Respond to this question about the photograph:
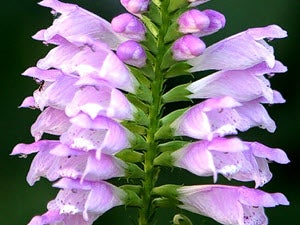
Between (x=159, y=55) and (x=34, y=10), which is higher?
(x=159, y=55)

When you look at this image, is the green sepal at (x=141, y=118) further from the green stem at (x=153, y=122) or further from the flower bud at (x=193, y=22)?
the flower bud at (x=193, y=22)

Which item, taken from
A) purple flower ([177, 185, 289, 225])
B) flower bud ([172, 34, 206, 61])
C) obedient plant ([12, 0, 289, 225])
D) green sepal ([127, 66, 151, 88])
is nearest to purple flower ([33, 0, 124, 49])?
obedient plant ([12, 0, 289, 225])

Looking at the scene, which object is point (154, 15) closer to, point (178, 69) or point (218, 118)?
point (178, 69)

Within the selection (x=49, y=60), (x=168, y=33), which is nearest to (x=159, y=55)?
(x=168, y=33)

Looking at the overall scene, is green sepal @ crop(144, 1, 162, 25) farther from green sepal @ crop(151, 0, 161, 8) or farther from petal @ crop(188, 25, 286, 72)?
petal @ crop(188, 25, 286, 72)

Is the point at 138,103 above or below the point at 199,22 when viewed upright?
below

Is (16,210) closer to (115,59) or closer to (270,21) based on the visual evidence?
(270,21)

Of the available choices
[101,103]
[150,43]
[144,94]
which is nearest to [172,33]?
[150,43]
